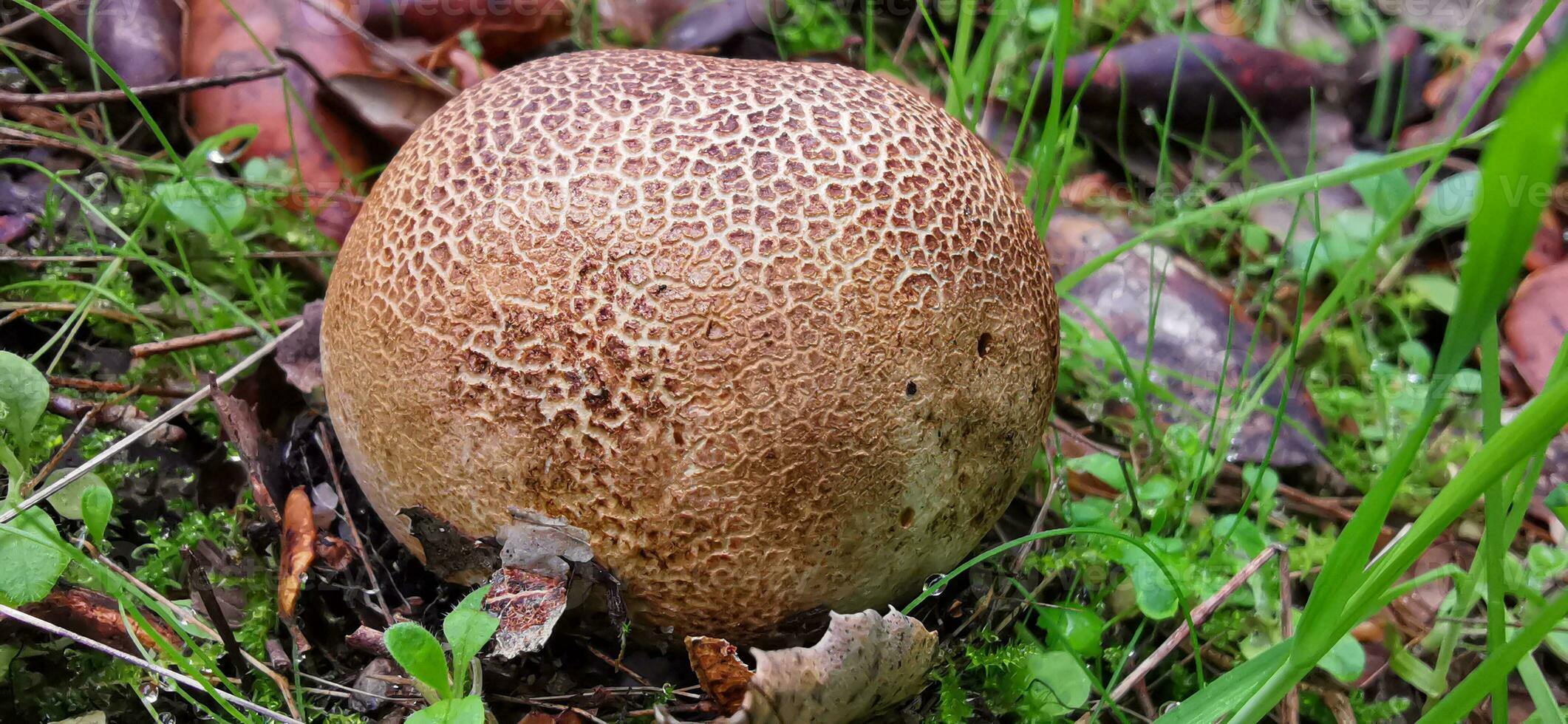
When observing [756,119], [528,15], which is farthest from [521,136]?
[528,15]

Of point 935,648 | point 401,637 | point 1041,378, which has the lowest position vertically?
point 935,648

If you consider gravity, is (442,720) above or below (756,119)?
below

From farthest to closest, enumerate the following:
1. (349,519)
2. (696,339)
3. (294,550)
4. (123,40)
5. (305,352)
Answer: (123,40) < (305,352) < (349,519) < (294,550) < (696,339)

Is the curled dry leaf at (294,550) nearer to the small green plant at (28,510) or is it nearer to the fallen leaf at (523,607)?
the small green plant at (28,510)

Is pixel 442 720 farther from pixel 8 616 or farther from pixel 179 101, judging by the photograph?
pixel 179 101

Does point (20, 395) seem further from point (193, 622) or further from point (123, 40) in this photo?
point (123, 40)

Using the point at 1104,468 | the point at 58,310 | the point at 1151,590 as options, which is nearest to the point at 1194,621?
the point at 1151,590
